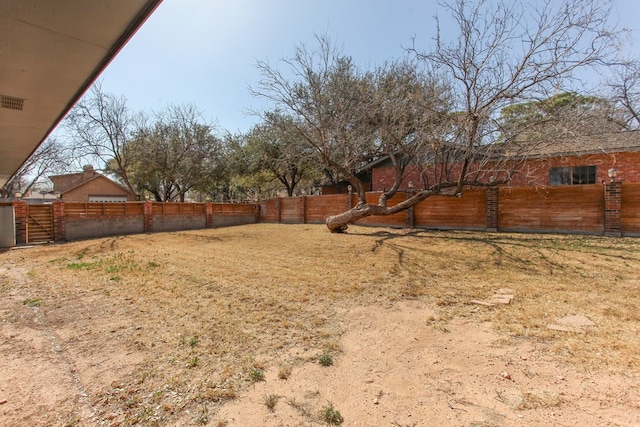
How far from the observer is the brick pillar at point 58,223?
39.9 feet

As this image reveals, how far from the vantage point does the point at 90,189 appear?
1053 inches

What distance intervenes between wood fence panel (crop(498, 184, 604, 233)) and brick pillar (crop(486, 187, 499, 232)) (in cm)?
13

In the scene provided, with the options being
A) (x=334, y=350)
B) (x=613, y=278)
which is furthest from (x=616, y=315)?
(x=334, y=350)

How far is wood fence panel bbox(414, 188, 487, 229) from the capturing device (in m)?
11.1

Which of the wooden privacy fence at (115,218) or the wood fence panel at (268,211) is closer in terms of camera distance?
the wooden privacy fence at (115,218)

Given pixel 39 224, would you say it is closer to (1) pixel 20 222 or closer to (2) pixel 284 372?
(1) pixel 20 222

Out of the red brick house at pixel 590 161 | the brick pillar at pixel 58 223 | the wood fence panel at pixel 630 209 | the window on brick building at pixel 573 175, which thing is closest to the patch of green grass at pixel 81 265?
the brick pillar at pixel 58 223

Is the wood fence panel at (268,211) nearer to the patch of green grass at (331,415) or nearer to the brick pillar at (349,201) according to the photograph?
the brick pillar at (349,201)

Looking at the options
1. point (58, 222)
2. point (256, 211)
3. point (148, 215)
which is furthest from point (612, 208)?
point (58, 222)

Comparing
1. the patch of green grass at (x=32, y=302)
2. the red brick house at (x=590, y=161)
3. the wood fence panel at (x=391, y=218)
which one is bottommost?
the patch of green grass at (x=32, y=302)

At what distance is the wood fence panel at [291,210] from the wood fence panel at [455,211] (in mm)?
7231

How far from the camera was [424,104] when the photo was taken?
877cm

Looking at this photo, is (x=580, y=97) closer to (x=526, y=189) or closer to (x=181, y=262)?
(x=526, y=189)

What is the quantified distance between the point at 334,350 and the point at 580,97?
33.7 ft
